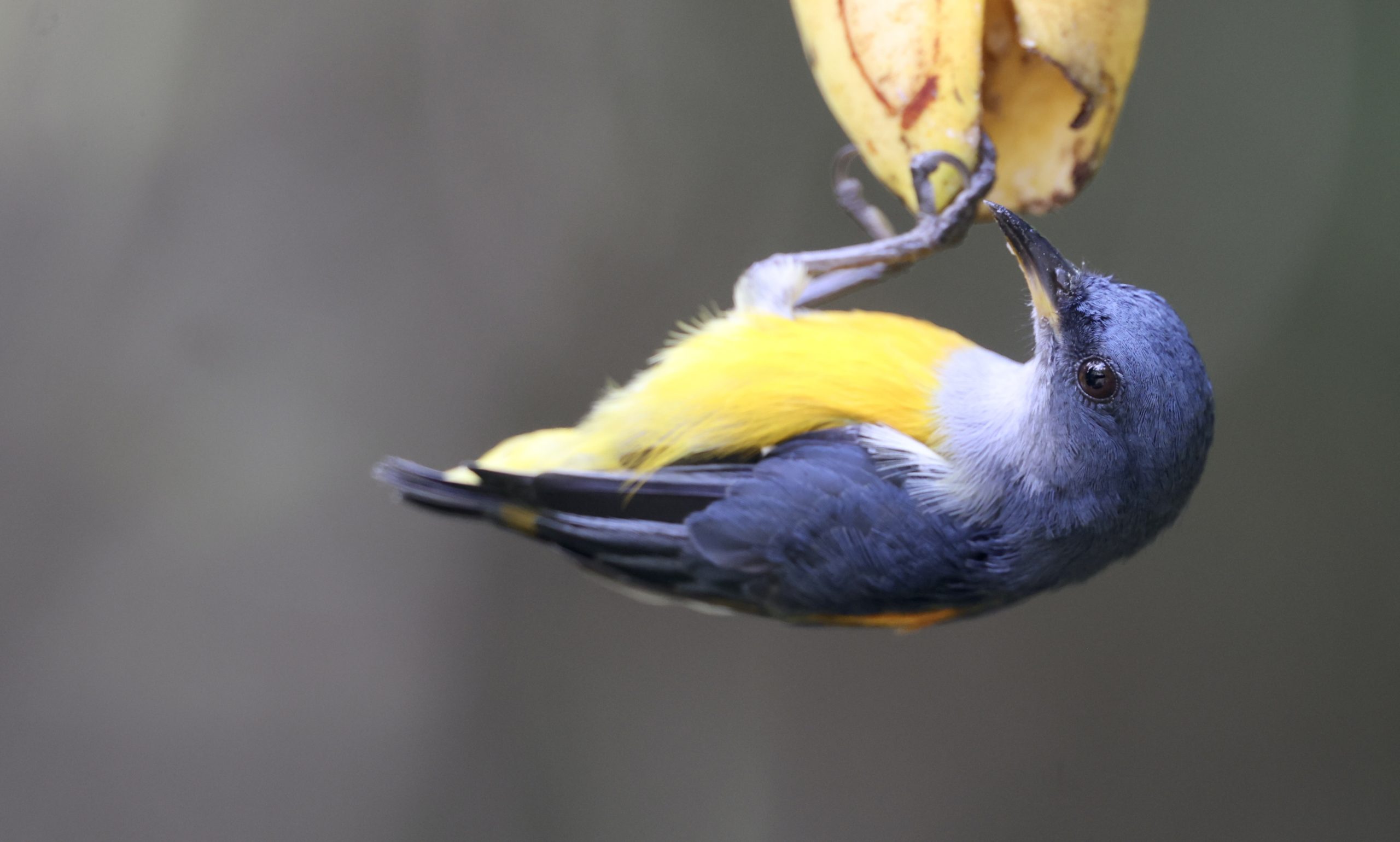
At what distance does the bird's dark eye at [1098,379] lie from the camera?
1.37 meters

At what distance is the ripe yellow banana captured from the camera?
1228 mm

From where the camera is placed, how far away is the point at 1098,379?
138cm

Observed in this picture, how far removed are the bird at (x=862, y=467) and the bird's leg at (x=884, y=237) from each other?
2 cm

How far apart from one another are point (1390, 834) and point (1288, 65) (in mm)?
2337

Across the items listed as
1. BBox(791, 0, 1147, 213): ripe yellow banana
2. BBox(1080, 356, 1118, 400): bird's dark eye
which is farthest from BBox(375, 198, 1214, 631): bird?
BBox(791, 0, 1147, 213): ripe yellow banana

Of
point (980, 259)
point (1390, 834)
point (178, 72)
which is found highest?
point (178, 72)

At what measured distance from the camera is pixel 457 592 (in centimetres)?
246

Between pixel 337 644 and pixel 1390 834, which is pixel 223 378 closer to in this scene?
pixel 337 644

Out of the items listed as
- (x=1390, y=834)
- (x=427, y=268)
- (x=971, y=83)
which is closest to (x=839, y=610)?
(x=971, y=83)

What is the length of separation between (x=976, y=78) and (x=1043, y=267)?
0.99 feet

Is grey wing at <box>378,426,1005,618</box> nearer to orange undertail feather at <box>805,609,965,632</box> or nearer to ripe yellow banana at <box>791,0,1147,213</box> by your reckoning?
orange undertail feather at <box>805,609,965,632</box>

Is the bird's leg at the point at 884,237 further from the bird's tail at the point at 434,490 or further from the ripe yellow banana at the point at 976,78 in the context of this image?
the bird's tail at the point at 434,490

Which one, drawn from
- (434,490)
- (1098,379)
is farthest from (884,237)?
(434,490)

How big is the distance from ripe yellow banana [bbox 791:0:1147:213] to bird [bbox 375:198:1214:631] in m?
0.13
